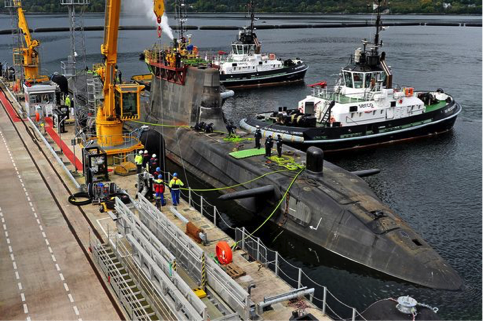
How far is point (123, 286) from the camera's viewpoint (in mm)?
20312

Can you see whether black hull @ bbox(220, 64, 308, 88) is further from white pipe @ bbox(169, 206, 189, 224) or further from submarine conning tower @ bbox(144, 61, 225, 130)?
white pipe @ bbox(169, 206, 189, 224)

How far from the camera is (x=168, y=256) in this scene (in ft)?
58.8

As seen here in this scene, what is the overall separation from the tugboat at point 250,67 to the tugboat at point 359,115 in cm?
3445

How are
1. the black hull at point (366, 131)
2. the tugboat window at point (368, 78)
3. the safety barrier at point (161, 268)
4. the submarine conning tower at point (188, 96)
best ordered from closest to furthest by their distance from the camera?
1. the safety barrier at point (161, 268)
2. the submarine conning tower at point (188, 96)
3. the black hull at point (366, 131)
4. the tugboat window at point (368, 78)

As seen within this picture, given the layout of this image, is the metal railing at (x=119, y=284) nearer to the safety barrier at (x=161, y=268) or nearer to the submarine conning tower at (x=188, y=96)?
the safety barrier at (x=161, y=268)

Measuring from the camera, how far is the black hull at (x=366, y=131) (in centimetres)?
4716

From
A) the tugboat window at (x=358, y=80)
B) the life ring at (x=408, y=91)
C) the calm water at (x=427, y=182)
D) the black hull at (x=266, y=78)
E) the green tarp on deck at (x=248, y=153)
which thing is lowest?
the calm water at (x=427, y=182)

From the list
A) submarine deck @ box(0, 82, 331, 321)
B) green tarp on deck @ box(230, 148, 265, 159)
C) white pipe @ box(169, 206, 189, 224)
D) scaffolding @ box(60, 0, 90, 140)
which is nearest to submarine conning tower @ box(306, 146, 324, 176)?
green tarp on deck @ box(230, 148, 265, 159)

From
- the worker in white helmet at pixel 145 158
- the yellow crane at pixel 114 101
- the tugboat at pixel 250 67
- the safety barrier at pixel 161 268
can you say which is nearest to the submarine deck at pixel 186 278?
the safety barrier at pixel 161 268

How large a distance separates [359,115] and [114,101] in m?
26.0

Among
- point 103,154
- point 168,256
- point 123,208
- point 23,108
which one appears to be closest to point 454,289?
point 168,256

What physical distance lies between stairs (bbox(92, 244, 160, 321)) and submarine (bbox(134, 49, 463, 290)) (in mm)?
8765

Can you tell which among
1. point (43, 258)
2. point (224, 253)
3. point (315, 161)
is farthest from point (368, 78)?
point (43, 258)

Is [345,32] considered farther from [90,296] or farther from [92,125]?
[90,296]
